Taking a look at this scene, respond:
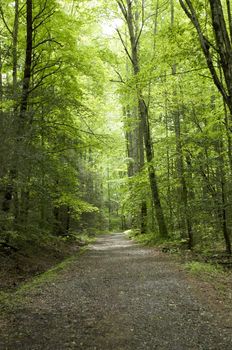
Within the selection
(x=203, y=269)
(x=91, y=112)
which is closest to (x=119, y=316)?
(x=203, y=269)

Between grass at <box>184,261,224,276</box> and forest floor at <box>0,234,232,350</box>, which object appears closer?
forest floor at <box>0,234,232,350</box>

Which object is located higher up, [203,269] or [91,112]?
[91,112]

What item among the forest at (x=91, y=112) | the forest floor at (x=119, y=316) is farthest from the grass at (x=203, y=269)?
the forest at (x=91, y=112)

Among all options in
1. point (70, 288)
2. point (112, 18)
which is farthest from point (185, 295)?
point (112, 18)

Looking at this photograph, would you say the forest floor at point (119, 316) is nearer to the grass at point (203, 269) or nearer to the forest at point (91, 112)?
the grass at point (203, 269)

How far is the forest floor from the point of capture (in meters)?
4.20

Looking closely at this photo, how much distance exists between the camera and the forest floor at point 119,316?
420cm

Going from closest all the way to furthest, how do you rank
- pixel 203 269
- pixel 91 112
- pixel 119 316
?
pixel 119 316 < pixel 203 269 < pixel 91 112

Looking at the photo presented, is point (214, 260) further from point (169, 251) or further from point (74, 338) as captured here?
point (74, 338)

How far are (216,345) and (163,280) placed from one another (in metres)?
3.60

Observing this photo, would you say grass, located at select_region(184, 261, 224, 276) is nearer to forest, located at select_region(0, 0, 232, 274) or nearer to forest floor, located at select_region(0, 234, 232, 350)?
forest floor, located at select_region(0, 234, 232, 350)

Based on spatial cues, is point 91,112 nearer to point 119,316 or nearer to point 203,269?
point 203,269

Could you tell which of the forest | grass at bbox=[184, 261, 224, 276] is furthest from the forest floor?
the forest

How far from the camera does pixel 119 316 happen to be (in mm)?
5191
